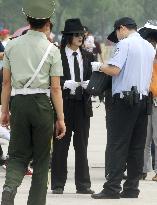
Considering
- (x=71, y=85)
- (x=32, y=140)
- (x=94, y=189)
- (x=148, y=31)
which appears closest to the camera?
(x=32, y=140)

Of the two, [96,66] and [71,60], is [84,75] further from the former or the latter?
[96,66]

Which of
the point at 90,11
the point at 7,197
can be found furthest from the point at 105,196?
the point at 90,11

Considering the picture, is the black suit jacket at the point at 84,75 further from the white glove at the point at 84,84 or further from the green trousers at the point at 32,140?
the green trousers at the point at 32,140

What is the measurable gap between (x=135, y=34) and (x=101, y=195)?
1.67 metres

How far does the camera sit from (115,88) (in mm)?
11000

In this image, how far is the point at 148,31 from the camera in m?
12.6

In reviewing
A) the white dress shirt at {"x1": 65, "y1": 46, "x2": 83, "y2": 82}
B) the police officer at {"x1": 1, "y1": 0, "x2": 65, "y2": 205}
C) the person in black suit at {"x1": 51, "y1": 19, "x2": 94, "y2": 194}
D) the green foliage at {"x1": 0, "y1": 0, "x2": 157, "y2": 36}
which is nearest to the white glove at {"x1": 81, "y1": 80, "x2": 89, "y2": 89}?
the person in black suit at {"x1": 51, "y1": 19, "x2": 94, "y2": 194}

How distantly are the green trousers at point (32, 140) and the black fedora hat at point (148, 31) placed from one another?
3.59 metres

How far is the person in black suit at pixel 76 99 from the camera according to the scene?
1169 centimetres

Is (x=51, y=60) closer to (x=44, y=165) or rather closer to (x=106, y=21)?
(x=44, y=165)

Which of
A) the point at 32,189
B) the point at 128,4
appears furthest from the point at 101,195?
the point at 128,4

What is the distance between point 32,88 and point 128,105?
2063 millimetres

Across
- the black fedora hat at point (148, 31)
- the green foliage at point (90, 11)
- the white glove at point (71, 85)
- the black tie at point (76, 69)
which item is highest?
the green foliage at point (90, 11)

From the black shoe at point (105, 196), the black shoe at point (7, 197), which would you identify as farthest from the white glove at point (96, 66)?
the black shoe at point (7, 197)
